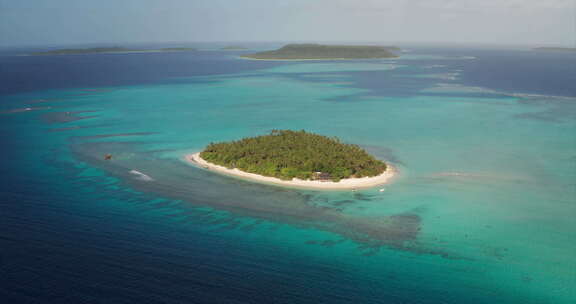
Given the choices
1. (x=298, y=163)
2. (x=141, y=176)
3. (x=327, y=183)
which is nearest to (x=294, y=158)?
(x=298, y=163)

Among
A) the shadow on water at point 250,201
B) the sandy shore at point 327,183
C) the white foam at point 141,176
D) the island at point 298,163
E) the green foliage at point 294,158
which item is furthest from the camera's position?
the green foliage at point 294,158

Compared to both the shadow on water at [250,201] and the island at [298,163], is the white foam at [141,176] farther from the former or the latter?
the island at [298,163]

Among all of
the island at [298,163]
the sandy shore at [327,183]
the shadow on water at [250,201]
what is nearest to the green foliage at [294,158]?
the island at [298,163]

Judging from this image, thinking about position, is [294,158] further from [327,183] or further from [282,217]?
[282,217]

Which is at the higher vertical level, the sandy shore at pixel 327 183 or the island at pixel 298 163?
the island at pixel 298 163

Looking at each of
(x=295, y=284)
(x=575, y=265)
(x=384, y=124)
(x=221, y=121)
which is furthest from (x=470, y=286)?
(x=221, y=121)

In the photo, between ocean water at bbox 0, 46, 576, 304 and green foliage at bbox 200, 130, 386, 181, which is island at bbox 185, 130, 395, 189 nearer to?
green foliage at bbox 200, 130, 386, 181
